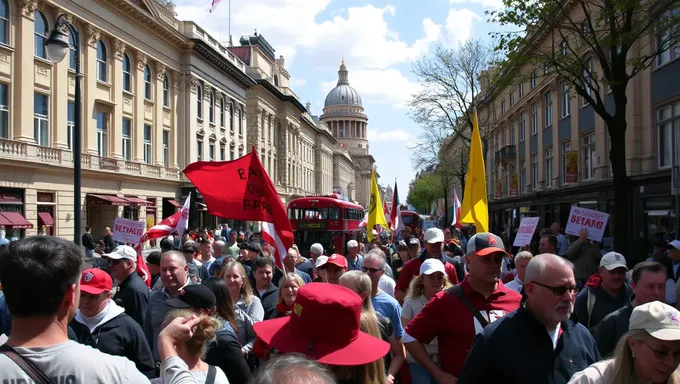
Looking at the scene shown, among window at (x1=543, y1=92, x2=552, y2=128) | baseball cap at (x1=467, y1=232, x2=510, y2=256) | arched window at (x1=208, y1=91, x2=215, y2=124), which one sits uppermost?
arched window at (x1=208, y1=91, x2=215, y2=124)

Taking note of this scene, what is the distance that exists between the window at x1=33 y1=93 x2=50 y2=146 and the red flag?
846 inches

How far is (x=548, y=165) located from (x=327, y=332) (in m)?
38.0

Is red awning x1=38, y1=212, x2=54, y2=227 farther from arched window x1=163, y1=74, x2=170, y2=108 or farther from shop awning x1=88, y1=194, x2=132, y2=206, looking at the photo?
arched window x1=163, y1=74, x2=170, y2=108

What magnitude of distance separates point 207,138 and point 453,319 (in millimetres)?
41466

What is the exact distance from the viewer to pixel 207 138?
1746 inches

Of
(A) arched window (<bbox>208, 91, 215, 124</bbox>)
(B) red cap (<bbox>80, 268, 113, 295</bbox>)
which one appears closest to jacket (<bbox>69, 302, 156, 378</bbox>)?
(B) red cap (<bbox>80, 268, 113, 295</bbox>)

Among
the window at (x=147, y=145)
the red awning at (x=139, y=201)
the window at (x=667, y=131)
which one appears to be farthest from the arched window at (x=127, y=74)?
the window at (x=667, y=131)

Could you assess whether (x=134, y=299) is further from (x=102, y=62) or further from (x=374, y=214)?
(x=102, y=62)

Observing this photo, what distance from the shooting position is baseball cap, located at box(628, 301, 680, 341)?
3012 millimetres

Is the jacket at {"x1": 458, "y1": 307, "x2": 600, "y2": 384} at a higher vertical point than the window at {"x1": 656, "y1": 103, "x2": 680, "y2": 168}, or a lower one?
lower

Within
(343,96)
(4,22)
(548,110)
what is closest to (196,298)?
(4,22)

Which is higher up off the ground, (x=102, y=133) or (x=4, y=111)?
(x=4, y=111)

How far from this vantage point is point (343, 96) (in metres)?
182

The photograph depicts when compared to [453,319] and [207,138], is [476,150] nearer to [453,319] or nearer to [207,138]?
[453,319]
